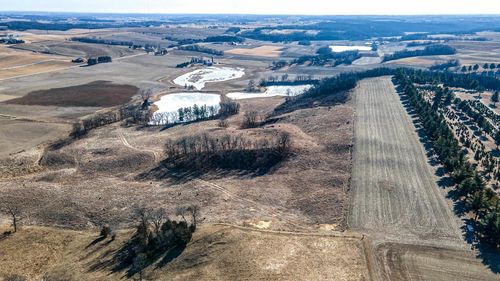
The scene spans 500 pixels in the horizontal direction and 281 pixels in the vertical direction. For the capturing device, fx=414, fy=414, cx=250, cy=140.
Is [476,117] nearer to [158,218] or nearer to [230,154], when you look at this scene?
[230,154]

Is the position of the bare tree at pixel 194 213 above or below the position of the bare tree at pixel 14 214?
above

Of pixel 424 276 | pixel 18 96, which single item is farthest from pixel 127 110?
pixel 424 276

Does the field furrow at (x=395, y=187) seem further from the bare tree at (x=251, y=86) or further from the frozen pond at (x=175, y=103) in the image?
the bare tree at (x=251, y=86)

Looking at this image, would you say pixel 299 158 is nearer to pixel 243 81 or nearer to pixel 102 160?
pixel 102 160

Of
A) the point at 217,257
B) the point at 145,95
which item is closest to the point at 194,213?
the point at 217,257

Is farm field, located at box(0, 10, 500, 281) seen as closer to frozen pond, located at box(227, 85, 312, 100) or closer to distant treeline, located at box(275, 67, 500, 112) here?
distant treeline, located at box(275, 67, 500, 112)

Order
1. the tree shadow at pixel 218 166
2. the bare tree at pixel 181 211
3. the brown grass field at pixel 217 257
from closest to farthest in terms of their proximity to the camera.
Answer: the brown grass field at pixel 217 257, the bare tree at pixel 181 211, the tree shadow at pixel 218 166

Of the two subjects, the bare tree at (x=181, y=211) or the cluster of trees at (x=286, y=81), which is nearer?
the bare tree at (x=181, y=211)

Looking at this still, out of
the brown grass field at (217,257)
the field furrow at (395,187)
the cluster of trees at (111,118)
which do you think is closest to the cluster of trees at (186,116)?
the cluster of trees at (111,118)
